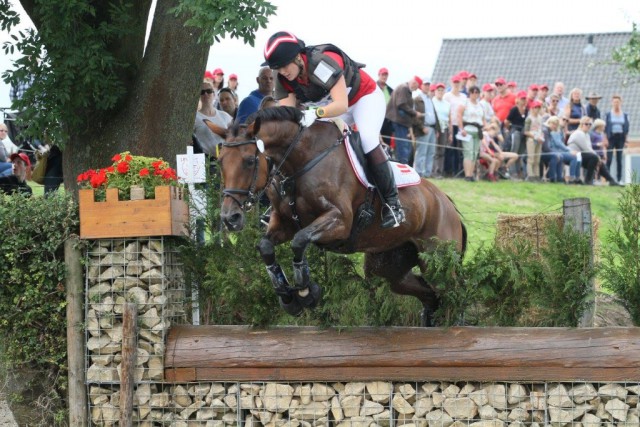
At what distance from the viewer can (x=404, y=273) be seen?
7.96 metres

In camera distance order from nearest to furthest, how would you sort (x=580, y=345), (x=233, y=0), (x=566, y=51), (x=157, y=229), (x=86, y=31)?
(x=580, y=345) → (x=157, y=229) → (x=233, y=0) → (x=86, y=31) → (x=566, y=51)

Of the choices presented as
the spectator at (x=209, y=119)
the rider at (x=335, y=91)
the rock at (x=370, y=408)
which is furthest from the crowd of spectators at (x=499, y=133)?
the rock at (x=370, y=408)

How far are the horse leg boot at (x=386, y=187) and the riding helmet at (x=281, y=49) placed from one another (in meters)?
0.96

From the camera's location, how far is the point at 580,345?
22.2ft

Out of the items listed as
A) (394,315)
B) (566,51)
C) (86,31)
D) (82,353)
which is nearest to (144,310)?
(82,353)

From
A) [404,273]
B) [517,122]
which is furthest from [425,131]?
[404,273]

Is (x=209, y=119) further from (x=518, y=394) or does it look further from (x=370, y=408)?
(x=518, y=394)

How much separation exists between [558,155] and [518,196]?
7.74ft

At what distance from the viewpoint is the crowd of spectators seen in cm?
1661

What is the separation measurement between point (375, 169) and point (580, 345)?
1.82 m

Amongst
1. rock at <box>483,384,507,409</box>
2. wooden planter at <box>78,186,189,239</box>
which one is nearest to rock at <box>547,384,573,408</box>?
rock at <box>483,384,507,409</box>

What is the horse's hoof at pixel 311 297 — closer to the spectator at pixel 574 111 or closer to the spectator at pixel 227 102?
the spectator at pixel 227 102

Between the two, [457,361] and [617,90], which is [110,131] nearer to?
[457,361]

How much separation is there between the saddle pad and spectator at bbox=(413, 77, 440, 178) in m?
8.67
